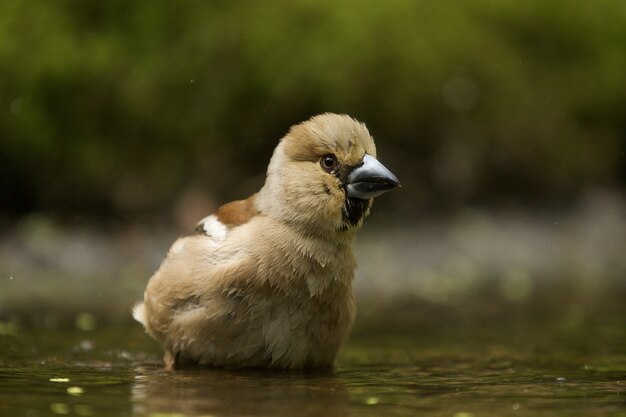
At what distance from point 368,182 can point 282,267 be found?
30.8 inches

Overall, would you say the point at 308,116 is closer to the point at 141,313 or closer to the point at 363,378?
the point at 141,313

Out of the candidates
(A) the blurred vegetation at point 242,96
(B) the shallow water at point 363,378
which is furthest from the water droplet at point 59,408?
(A) the blurred vegetation at point 242,96

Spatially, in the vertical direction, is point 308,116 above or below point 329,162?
above

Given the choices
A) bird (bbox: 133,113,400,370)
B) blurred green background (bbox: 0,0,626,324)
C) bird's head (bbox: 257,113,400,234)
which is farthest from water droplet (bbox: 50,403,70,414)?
blurred green background (bbox: 0,0,626,324)

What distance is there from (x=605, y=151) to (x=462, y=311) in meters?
4.81

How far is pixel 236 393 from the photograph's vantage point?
5664mm

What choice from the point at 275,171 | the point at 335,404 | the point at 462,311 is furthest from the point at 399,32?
the point at 335,404

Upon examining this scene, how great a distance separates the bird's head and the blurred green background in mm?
5024

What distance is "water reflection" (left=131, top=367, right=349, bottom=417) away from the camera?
5145 mm

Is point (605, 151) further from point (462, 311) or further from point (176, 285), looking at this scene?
point (176, 285)

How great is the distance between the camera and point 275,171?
7.19 m

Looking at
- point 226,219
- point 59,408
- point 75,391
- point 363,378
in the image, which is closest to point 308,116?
point 226,219

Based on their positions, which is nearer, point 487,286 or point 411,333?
point 411,333

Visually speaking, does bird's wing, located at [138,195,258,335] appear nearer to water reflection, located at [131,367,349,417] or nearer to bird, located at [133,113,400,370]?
bird, located at [133,113,400,370]
